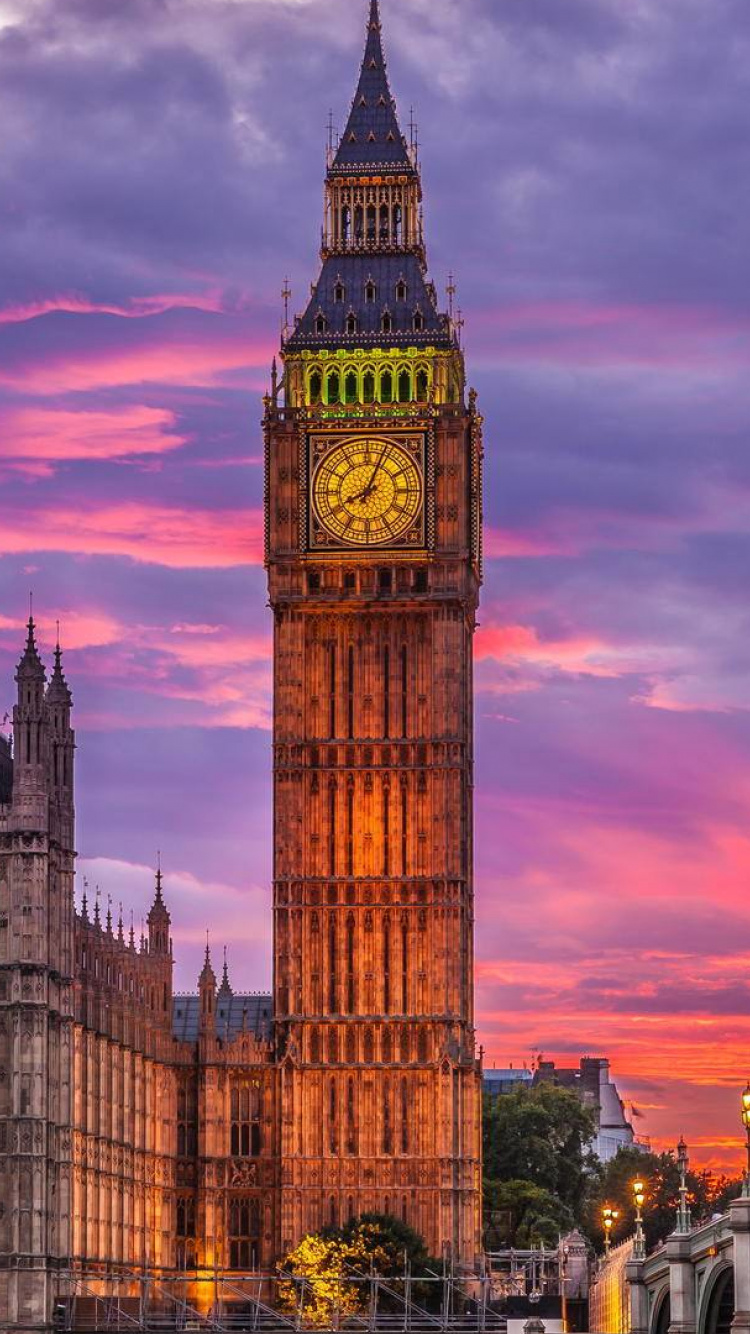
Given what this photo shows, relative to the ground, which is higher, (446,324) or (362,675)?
(446,324)

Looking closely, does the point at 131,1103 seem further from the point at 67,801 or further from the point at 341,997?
the point at 67,801

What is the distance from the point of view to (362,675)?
561 ft

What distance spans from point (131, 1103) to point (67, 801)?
26307mm

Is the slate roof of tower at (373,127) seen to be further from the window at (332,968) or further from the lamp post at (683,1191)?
the lamp post at (683,1191)

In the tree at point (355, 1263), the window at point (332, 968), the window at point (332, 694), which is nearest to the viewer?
the tree at point (355, 1263)

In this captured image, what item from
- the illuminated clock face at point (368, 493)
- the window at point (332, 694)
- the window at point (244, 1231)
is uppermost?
the illuminated clock face at point (368, 493)

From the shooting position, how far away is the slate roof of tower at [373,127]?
18262cm

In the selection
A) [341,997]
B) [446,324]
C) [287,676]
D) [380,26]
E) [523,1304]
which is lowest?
[523,1304]

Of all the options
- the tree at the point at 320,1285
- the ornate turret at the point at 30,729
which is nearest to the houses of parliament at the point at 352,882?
the tree at the point at 320,1285

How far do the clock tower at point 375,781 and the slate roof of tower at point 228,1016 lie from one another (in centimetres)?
600

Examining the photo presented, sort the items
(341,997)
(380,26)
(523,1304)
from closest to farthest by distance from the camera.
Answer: (523,1304) < (341,997) < (380,26)

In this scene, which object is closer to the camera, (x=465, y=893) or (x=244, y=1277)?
(x=244, y=1277)

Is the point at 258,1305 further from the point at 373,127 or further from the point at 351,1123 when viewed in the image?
the point at 373,127

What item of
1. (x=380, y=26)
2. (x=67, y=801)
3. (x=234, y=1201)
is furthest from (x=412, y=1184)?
(x=380, y=26)
